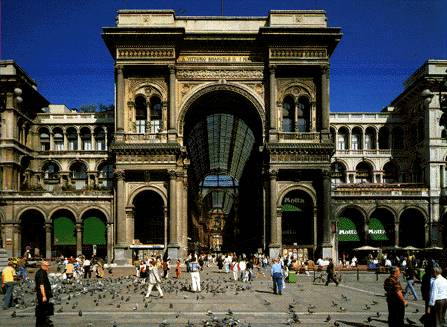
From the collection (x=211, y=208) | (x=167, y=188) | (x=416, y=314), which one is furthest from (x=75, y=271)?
(x=211, y=208)

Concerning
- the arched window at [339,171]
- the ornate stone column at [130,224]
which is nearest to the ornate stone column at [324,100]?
the ornate stone column at [130,224]

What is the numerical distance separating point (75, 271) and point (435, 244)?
39753 mm

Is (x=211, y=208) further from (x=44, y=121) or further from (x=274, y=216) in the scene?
(x=274, y=216)

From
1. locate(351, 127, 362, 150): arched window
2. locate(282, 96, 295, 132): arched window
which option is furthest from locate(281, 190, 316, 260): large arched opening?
locate(351, 127, 362, 150): arched window

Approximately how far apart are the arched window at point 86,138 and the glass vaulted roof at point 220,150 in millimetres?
13005

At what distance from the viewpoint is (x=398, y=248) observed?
61281 millimetres

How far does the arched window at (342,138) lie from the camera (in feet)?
266

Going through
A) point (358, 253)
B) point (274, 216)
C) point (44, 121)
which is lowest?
point (358, 253)

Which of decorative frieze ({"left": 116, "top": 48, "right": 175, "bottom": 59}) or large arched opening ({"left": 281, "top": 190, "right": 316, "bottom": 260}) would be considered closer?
large arched opening ({"left": 281, "top": 190, "right": 316, "bottom": 260})

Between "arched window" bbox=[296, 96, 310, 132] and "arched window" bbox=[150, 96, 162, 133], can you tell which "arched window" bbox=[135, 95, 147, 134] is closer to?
"arched window" bbox=[150, 96, 162, 133]

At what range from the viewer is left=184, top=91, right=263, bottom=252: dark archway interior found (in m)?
61.6

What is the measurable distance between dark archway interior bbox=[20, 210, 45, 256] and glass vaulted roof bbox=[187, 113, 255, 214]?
2066 cm

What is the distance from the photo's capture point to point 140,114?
2319 inches

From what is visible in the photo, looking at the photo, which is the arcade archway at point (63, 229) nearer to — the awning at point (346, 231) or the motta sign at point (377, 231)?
the awning at point (346, 231)
